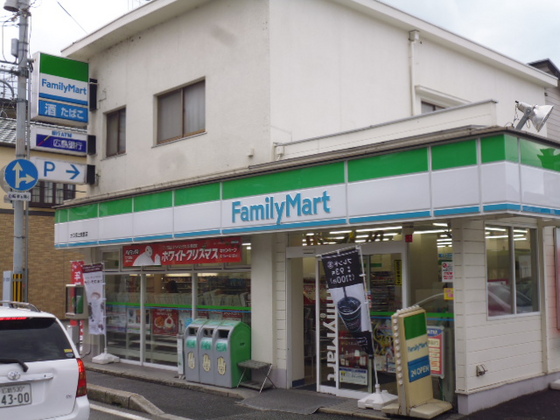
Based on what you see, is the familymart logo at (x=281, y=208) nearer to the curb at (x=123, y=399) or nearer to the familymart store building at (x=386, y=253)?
the familymart store building at (x=386, y=253)

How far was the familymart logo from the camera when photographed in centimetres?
1007

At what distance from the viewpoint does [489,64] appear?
17031 mm

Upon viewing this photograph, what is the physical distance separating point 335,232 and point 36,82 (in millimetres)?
8250

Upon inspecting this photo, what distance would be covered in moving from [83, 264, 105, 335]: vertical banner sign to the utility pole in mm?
1814

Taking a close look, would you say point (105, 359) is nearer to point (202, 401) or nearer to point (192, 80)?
point (202, 401)

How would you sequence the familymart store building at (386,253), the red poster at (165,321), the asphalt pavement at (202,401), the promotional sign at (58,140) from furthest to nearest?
the promotional sign at (58,140) < the red poster at (165,321) < the asphalt pavement at (202,401) < the familymart store building at (386,253)

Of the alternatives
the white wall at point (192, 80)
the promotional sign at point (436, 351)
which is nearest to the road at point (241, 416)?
the promotional sign at point (436, 351)

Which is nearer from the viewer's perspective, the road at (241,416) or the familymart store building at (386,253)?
the familymart store building at (386,253)

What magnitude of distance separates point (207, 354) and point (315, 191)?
389 cm

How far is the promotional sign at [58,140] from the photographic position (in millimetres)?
14773

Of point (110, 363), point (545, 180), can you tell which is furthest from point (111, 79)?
point (545, 180)

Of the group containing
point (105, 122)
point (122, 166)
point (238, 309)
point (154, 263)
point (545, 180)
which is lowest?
point (238, 309)

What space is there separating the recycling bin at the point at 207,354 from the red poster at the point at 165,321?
1.83m

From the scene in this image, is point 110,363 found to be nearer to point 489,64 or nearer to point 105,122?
point 105,122
